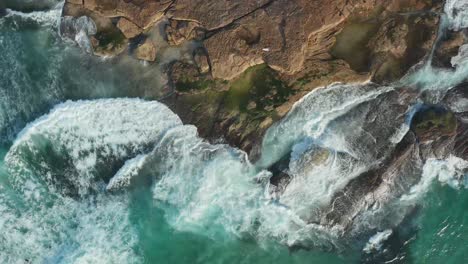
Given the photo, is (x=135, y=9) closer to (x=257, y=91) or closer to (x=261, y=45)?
(x=261, y=45)

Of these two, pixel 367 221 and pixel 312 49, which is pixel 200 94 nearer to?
pixel 312 49

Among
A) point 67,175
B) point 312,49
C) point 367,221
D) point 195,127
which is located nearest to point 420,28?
point 312,49

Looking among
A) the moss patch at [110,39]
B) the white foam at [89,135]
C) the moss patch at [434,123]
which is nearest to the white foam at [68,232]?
the white foam at [89,135]

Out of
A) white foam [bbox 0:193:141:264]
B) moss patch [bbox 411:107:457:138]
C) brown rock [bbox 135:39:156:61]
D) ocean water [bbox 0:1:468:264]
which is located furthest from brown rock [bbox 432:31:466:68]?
white foam [bbox 0:193:141:264]

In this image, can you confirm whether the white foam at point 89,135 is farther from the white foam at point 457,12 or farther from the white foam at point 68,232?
the white foam at point 457,12

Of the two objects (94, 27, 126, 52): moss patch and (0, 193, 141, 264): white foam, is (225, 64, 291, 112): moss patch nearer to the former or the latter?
(94, 27, 126, 52): moss patch
